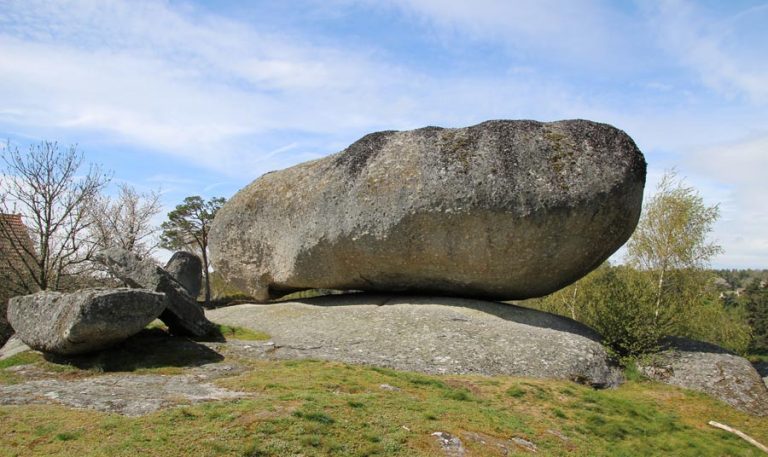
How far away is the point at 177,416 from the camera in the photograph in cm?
918

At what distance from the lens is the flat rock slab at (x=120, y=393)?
9.98 meters

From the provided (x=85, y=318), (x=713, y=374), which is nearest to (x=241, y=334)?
(x=85, y=318)

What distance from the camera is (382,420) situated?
9.89 m

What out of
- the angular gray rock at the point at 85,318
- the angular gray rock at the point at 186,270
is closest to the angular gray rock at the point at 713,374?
the angular gray rock at the point at 85,318

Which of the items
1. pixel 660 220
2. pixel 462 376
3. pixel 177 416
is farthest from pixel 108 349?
pixel 660 220

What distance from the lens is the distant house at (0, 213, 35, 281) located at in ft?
81.9

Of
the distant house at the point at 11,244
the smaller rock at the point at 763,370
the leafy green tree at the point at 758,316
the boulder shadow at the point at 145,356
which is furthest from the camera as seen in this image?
the leafy green tree at the point at 758,316

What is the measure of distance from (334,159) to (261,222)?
375 centimetres

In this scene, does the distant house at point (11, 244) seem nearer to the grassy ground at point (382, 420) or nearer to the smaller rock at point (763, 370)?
the grassy ground at point (382, 420)

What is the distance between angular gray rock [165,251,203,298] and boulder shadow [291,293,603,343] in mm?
6250

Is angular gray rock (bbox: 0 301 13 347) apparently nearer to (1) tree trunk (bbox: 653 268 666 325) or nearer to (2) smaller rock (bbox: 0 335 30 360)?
(2) smaller rock (bbox: 0 335 30 360)

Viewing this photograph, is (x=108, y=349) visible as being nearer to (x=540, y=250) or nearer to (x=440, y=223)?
(x=440, y=223)

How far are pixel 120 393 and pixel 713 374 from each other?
49.9 ft

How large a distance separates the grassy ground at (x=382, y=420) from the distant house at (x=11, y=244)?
13.3 metres
